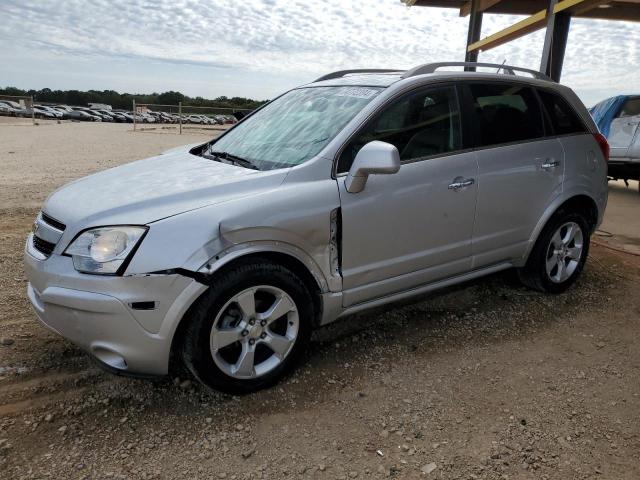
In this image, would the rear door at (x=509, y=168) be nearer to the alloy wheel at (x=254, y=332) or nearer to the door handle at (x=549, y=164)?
the door handle at (x=549, y=164)

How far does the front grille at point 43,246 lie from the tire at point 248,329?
0.83 m

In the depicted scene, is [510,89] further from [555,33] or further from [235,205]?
[555,33]

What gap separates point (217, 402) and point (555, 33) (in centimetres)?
842

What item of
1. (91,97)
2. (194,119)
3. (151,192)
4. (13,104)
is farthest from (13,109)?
(151,192)

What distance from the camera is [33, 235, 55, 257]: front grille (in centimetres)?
267

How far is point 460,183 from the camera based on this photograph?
3406 millimetres

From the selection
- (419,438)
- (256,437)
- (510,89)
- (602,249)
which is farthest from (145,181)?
(602,249)

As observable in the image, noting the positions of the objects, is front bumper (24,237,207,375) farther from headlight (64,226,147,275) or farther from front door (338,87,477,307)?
front door (338,87,477,307)

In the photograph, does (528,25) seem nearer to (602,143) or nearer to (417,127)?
A: (602,143)

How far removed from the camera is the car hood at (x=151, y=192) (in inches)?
101

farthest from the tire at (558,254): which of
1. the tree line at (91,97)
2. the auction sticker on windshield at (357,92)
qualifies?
the tree line at (91,97)

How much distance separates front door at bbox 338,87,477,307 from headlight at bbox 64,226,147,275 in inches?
44.9

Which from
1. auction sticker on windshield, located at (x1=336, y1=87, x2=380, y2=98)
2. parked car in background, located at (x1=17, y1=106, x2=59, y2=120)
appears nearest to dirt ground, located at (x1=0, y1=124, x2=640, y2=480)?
auction sticker on windshield, located at (x1=336, y1=87, x2=380, y2=98)

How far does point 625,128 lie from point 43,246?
995 cm
